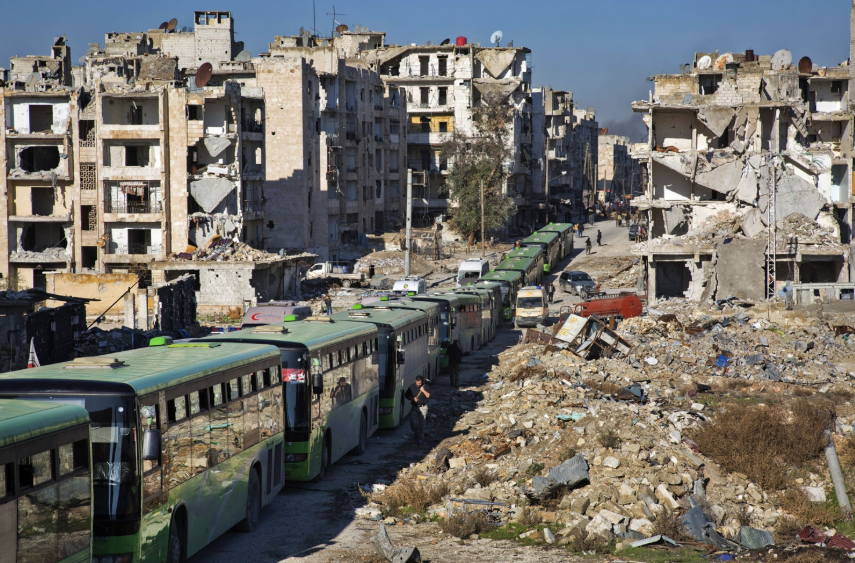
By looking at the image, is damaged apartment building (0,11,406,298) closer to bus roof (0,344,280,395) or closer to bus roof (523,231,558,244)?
bus roof (523,231,558,244)

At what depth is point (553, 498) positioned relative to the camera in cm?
1514

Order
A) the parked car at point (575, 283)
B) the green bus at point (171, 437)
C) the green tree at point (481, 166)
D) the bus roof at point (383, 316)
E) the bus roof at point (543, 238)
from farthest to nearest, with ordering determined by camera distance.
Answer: the green tree at point (481, 166) → the bus roof at point (543, 238) → the parked car at point (575, 283) → the bus roof at point (383, 316) → the green bus at point (171, 437)

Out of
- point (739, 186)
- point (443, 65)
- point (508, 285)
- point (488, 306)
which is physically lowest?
point (488, 306)

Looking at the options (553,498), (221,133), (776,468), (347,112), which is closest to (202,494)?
(553,498)

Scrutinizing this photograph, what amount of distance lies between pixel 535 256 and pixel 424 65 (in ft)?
118

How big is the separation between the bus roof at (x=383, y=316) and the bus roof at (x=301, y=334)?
6.17 ft

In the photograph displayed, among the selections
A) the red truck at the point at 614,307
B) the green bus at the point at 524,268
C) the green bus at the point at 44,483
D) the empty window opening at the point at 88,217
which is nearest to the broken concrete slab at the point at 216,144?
the empty window opening at the point at 88,217

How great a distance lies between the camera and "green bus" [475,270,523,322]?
48875mm

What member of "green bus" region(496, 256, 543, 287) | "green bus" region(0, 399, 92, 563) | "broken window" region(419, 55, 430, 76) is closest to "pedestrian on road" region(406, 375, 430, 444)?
"green bus" region(0, 399, 92, 563)

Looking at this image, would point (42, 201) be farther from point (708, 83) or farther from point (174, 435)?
point (174, 435)

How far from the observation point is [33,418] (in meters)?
8.39

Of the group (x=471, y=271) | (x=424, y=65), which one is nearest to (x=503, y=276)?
(x=471, y=271)

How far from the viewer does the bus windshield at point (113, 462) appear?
32.2 ft

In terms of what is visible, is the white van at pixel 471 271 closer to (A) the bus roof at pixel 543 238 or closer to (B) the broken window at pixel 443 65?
(A) the bus roof at pixel 543 238
